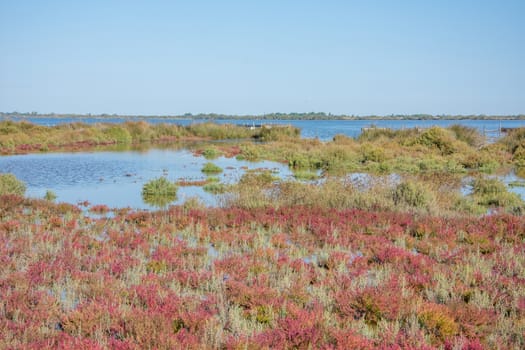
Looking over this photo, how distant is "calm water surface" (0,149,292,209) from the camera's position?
58.3 feet

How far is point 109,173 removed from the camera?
80.7ft

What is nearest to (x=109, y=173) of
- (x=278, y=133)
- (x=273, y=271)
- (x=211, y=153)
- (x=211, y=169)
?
(x=211, y=169)

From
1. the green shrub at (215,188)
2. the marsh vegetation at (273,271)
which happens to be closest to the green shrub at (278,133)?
the green shrub at (215,188)

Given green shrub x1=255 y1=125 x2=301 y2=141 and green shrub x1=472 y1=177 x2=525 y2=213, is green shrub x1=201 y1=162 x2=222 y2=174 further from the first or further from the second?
green shrub x1=255 y1=125 x2=301 y2=141

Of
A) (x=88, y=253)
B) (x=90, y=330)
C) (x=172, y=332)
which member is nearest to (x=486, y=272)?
(x=172, y=332)

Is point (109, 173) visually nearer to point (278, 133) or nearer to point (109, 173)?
point (109, 173)

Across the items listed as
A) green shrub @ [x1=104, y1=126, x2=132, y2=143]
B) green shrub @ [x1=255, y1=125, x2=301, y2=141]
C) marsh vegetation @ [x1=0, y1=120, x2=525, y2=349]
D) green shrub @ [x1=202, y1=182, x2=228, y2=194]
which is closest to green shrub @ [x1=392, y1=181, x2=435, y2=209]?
marsh vegetation @ [x1=0, y1=120, x2=525, y2=349]

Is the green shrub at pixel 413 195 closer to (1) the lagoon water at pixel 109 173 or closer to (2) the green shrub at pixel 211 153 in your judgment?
(1) the lagoon water at pixel 109 173

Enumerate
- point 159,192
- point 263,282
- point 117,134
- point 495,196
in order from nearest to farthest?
1. point 263,282
2. point 495,196
3. point 159,192
4. point 117,134

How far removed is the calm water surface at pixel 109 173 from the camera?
17.8 metres

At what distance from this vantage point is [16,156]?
33.8 m

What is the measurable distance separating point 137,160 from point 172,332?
27.1 metres

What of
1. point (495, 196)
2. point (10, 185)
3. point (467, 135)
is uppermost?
point (467, 135)

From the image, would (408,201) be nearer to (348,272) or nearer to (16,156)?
(348,272)
